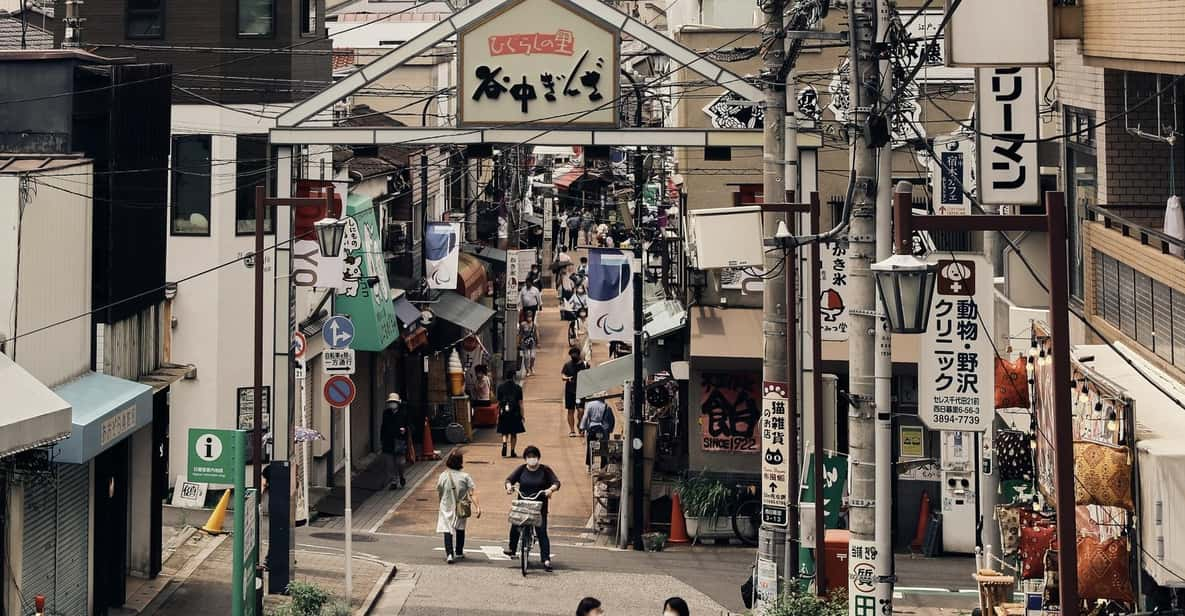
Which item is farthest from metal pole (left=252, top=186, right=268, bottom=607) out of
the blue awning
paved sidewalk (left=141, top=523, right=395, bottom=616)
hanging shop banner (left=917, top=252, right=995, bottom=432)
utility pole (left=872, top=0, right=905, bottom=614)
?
utility pole (left=872, top=0, right=905, bottom=614)

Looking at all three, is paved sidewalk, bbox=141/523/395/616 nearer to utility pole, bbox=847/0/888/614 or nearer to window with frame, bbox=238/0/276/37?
utility pole, bbox=847/0/888/614

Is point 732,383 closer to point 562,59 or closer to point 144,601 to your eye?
point 562,59

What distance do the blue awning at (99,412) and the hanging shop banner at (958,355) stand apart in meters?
8.54

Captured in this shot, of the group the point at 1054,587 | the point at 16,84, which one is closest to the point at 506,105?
the point at 16,84

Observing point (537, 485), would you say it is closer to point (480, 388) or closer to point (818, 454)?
point (818, 454)

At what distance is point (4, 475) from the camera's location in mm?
16281

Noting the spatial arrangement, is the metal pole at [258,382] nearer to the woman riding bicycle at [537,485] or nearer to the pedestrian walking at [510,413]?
the woman riding bicycle at [537,485]

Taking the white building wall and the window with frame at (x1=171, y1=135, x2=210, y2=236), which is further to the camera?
the window with frame at (x1=171, y1=135, x2=210, y2=236)

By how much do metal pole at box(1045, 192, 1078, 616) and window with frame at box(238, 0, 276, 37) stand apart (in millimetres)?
21705

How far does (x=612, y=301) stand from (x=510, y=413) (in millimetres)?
6215

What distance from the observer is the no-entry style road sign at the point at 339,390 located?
21.3 metres

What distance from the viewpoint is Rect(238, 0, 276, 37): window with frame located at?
29.2 m

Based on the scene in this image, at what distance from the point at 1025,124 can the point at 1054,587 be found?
4469 millimetres

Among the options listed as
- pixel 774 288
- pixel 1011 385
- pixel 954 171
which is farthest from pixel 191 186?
pixel 1011 385
